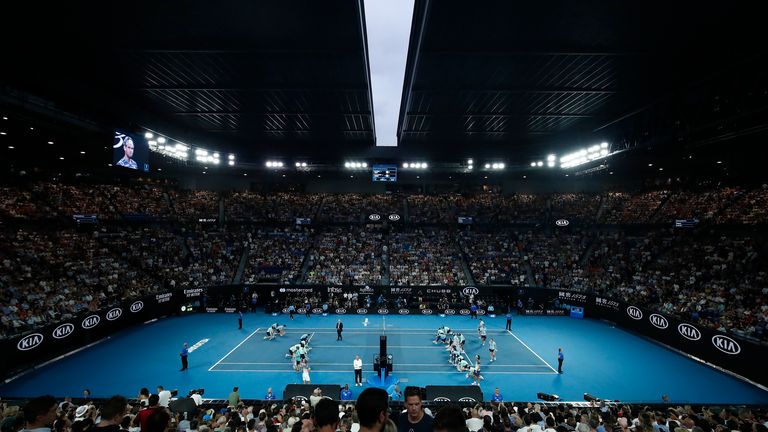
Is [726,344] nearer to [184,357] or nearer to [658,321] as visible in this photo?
[658,321]

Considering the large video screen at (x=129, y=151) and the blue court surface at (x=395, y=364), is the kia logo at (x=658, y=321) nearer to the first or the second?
the blue court surface at (x=395, y=364)

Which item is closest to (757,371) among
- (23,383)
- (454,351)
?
A: (454,351)

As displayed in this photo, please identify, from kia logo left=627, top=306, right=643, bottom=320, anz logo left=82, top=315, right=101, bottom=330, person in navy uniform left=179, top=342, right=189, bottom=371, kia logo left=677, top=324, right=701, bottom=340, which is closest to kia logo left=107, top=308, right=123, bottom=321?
anz logo left=82, top=315, right=101, bottom=330

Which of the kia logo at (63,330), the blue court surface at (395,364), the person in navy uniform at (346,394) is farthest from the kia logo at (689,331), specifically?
the kia logo at (63,330)

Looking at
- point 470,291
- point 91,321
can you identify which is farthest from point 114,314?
point 470,291

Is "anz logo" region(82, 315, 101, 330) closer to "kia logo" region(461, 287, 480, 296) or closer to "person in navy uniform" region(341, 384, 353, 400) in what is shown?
"person in navy uniform" region(341, 384, 353, 400)
